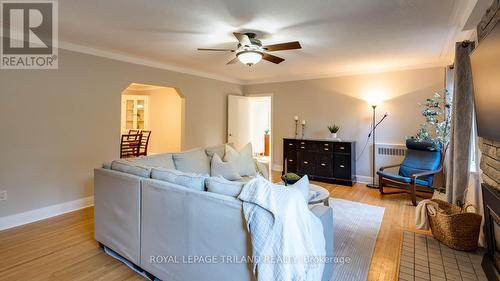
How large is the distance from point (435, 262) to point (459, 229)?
1.45ft

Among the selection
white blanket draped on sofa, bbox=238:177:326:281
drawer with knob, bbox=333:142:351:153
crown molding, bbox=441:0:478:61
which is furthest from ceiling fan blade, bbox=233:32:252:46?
drawer with knob, bbox=333:142:351:153

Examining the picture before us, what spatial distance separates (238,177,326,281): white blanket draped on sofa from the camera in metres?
1.47

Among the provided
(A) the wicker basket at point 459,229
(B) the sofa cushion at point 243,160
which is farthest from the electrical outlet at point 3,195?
(A) the wicker basket at point 459,229

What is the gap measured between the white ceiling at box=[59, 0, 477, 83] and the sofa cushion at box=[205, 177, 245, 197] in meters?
1.65

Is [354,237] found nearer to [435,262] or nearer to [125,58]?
[435,262]

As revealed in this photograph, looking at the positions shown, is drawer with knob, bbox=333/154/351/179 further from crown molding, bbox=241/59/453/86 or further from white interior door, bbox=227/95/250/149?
white interior door, bbox=227/95/250/149

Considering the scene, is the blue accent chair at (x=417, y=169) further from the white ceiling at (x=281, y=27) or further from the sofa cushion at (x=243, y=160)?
the sofa cushion at (x=243, y=160)

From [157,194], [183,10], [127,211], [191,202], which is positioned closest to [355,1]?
[183,10]

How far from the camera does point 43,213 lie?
3.41m

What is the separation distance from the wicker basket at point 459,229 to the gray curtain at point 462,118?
1.21 ft

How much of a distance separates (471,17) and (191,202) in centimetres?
301

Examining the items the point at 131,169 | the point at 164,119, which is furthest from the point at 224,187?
the point at 164,119

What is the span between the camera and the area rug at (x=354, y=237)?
222cm

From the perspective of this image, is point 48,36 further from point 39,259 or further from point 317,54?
point 317,54
